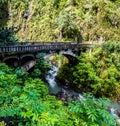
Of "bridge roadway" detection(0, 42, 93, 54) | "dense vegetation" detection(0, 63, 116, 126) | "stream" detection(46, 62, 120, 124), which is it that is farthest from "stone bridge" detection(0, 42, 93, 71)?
"dense vegetation" detection(0, 63, 116, 126)

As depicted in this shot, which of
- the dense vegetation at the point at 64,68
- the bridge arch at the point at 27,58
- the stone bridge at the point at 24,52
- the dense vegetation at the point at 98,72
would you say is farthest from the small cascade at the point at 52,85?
the bridge arch at the point at 27,58

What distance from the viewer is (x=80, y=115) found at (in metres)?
8.91

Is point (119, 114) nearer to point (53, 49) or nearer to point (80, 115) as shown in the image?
point (53, 49)

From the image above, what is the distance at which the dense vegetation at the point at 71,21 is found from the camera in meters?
64.5

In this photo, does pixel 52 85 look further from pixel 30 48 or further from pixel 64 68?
pixel 30 48

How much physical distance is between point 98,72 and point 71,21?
24761 mm

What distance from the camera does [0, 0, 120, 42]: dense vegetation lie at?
64500mm

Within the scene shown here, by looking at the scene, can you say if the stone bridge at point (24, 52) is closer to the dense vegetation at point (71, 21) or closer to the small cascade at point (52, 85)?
the small cascade at point (52, 85)

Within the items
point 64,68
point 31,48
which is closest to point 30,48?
point 31,48

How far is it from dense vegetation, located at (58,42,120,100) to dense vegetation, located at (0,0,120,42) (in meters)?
16.1

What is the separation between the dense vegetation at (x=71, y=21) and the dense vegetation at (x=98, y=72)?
16.1m

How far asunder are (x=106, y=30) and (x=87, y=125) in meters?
58.3

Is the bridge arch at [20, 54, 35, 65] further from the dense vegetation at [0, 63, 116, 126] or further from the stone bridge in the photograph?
the dense vegetation at [0, 63, 116, 126]

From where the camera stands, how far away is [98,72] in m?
44.1
